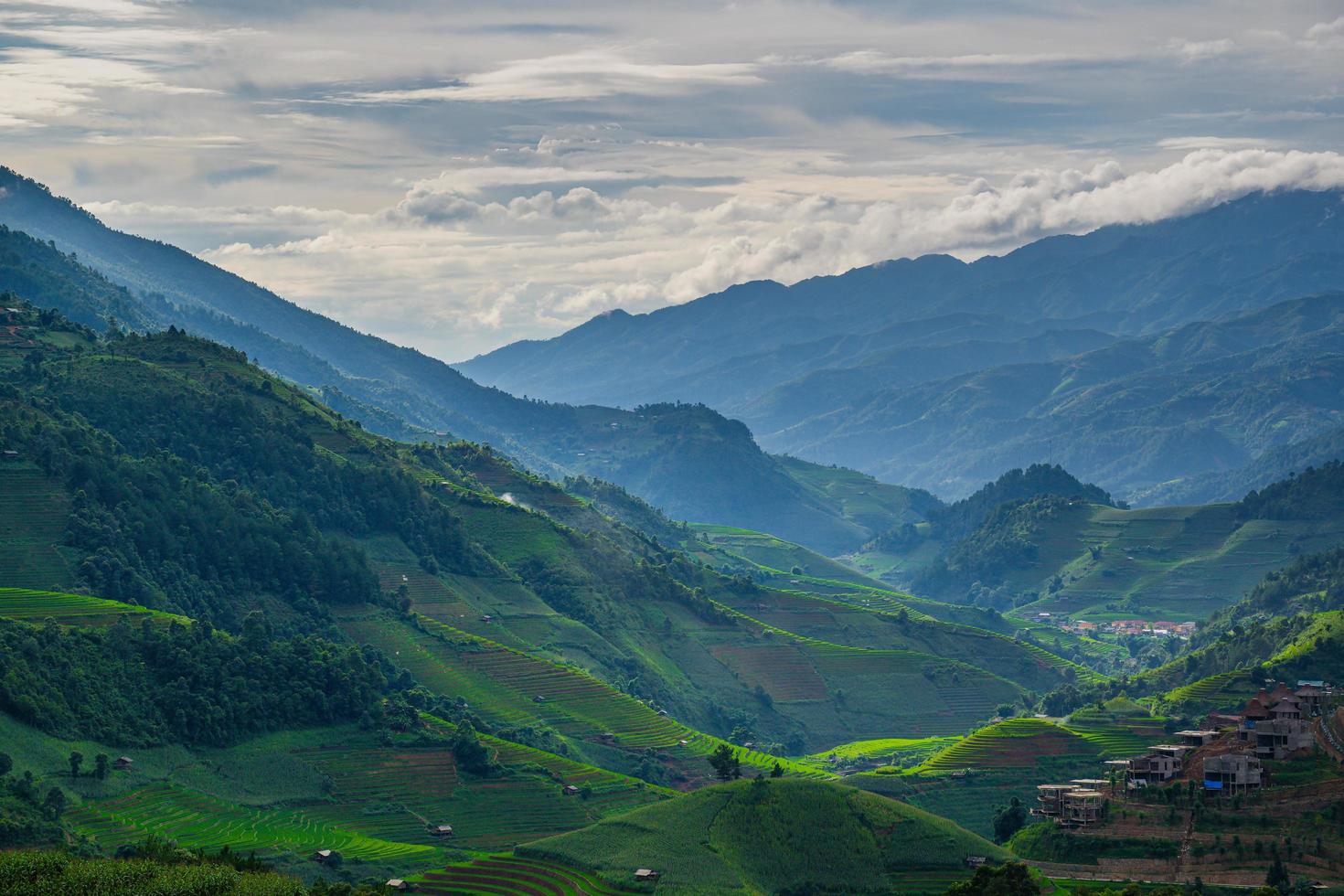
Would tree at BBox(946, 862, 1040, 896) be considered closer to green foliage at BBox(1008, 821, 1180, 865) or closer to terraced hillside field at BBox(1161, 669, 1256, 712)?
green foliage at BBox(1008, 821, 1180, 865)

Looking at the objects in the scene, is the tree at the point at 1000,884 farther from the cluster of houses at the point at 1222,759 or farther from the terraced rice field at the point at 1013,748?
the terraced rice field at the point at 1013,748

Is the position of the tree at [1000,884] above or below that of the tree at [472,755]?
above

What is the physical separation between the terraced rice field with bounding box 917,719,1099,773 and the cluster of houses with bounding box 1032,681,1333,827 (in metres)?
30.7

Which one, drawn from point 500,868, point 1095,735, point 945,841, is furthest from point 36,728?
point 1095,735

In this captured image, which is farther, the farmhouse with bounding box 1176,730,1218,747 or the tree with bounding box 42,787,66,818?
the farmhouse with bounding box 1176,730,1218,747

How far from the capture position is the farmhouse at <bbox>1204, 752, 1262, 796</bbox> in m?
105

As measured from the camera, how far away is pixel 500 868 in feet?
355

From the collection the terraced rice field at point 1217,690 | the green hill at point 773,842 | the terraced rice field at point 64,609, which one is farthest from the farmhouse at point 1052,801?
the terraced rice field at point 64,609

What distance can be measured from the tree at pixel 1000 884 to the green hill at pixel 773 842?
15324 millimetres

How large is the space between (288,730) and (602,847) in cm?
3450

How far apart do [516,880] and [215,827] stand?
2171 cm

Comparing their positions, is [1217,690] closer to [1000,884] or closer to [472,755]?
[472,755]

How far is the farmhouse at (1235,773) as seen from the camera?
344 ft

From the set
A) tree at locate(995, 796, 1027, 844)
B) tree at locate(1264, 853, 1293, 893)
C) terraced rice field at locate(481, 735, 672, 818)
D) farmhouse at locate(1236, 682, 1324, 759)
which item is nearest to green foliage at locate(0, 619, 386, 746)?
terraced rice field at locate(481, 735, 672, 818)
